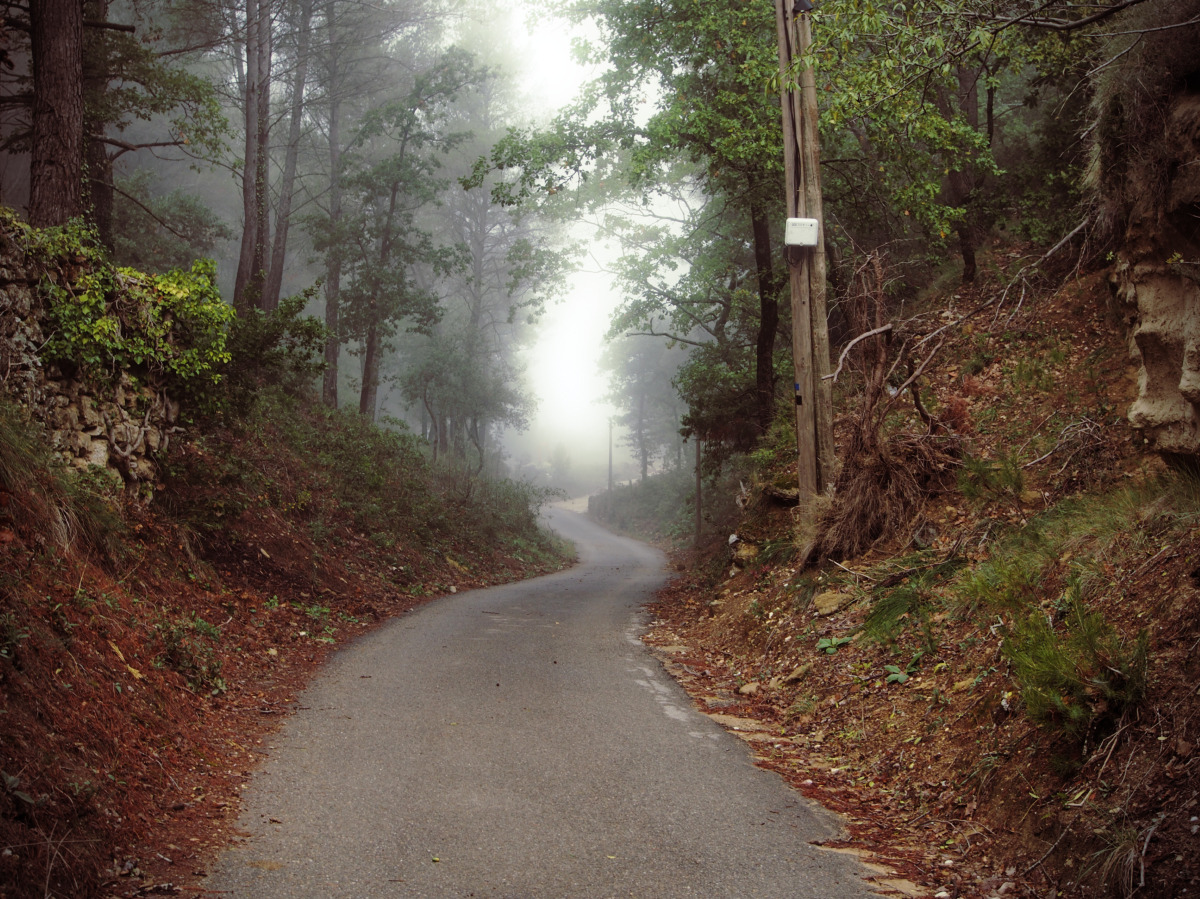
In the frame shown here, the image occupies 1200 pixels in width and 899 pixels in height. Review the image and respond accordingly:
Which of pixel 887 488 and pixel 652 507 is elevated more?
pixel 887 488

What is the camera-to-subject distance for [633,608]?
1414 cm

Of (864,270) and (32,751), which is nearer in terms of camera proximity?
(32,751)

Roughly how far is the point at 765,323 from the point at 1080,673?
12.0 meters

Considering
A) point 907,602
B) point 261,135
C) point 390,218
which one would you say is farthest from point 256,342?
point 390,218

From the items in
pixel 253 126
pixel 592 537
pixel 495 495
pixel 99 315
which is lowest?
pixel 592 537

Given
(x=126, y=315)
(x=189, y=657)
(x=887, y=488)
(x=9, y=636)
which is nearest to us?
(x=9, y=636)

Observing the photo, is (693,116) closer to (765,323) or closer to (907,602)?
(765,323)

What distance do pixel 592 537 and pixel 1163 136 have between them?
3820cm

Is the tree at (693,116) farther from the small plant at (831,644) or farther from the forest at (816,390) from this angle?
the small plant at (831,644)

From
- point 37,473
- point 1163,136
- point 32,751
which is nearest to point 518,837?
point 32,751

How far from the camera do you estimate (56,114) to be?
928 cm

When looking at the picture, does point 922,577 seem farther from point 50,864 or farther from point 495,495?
point 495,495

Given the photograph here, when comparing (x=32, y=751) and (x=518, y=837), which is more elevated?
(x=32, y=751)

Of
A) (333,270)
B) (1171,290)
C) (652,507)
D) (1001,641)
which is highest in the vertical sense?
(333,270)
